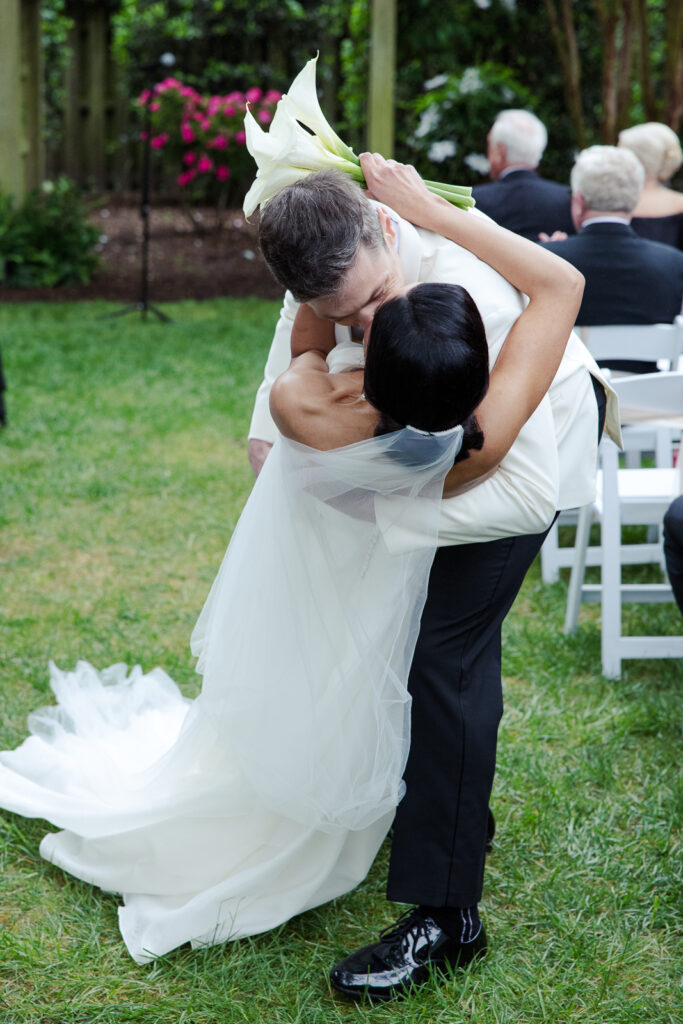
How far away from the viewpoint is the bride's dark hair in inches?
66.6

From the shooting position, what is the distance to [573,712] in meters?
3.28

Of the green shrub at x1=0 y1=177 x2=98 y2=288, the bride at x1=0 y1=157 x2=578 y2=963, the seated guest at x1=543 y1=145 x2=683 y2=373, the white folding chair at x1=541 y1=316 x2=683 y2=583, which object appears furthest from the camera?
the green shrub at x1=0 y1=177 x2=98 y2=288

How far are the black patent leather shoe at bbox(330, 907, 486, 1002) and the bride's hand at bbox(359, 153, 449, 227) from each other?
140 centimetres

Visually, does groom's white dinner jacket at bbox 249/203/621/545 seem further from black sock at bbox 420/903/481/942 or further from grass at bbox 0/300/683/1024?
grass at bbox 0/300/683/1024

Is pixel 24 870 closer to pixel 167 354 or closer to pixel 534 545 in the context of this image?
pixel 534 545

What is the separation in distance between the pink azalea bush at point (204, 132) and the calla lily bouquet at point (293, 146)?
35.6ft

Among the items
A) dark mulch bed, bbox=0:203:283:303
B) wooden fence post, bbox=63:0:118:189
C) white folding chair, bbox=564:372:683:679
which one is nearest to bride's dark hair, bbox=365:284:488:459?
white folding chair, bbox=564:372:683:679

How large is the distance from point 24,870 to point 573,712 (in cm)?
170

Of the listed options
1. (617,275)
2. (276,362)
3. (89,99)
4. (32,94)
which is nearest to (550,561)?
(617,275)

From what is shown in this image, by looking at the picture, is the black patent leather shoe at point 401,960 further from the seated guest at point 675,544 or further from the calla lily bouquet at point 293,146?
the calla lily bouquet at point 293,146

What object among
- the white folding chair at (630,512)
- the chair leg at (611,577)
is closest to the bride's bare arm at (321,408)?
the white folding chair at (630,512)

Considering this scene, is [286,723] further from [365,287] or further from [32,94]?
[32,94]

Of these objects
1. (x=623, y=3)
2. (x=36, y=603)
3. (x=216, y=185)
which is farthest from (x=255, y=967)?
(x=216, y=185)

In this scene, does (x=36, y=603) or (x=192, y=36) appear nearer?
(x=36, y=603)
